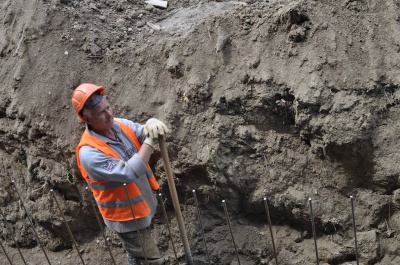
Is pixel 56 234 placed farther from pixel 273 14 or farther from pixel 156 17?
pixel 273 14

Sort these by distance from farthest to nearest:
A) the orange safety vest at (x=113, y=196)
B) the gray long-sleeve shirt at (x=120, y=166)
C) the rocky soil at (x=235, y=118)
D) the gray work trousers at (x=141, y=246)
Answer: the rocky soil at (x=235, y=118), the gray work trousers at (x=141, y=246), the orange safety vest at (x=113, y=196), the gray long-sleeve shirt at (x=120, y=166)

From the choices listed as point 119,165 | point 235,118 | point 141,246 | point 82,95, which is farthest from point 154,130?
point 235,118

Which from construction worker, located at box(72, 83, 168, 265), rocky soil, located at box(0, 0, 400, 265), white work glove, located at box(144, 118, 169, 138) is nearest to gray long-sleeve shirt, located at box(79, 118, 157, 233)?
construction worker, located at box(72, 83, 168, 265)

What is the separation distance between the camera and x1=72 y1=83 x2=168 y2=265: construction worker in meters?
3.31

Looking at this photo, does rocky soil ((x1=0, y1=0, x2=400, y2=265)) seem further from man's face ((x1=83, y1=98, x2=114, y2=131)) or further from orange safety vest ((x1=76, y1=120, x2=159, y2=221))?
man's face ((x1=83, y1=98, x2=114, y2=131))

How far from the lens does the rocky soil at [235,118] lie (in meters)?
3.87

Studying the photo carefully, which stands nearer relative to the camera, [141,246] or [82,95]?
[82,95]

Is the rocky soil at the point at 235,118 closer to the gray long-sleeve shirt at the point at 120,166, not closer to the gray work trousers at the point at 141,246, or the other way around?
the gray work trousers at the point at 141,246

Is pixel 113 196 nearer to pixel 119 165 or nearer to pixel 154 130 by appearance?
pixel 119 165

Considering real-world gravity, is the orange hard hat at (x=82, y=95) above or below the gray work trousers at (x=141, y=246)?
above

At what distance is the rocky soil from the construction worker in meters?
0.39

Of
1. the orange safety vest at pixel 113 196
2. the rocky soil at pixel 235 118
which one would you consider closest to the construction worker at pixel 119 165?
the orange safety vest at pixel 113 196

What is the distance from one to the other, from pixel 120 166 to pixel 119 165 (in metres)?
0.01

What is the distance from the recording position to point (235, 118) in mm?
4168
